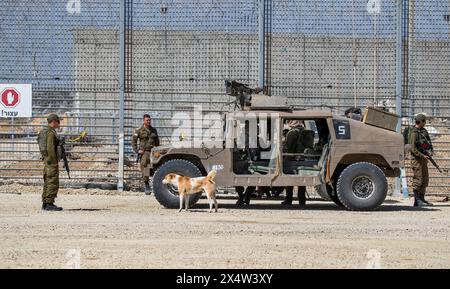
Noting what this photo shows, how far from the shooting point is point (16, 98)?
19938 millimetres

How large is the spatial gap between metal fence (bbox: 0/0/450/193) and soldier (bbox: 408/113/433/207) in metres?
2.59

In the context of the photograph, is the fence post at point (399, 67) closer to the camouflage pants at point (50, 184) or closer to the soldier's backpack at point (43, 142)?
the camouflage pants at point (50, 184)

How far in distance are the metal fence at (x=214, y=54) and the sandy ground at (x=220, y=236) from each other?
3293mm

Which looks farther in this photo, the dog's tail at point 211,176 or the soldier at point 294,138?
the soldier at point 294,138

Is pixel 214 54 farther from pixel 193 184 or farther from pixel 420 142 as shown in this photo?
pixel 193 184

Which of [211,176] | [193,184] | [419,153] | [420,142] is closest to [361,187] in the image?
[419,153]

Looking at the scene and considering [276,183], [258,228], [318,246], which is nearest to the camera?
[318,246]

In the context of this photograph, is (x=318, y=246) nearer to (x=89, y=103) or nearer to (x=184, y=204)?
(x=184, y=204)

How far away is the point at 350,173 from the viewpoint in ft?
51.6

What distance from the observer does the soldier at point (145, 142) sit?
18594 mm

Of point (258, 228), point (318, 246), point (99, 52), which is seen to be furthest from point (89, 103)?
point (318, 246)

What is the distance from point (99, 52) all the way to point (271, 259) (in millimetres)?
11432

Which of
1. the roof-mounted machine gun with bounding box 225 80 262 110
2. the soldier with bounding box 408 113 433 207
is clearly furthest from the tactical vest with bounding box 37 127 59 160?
the soldier with bounding box 408 113 433 207

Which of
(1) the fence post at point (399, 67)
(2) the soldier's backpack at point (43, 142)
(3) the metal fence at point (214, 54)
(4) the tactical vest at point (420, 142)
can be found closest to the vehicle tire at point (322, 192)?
(4) the tactical vest at point (420, 142)
